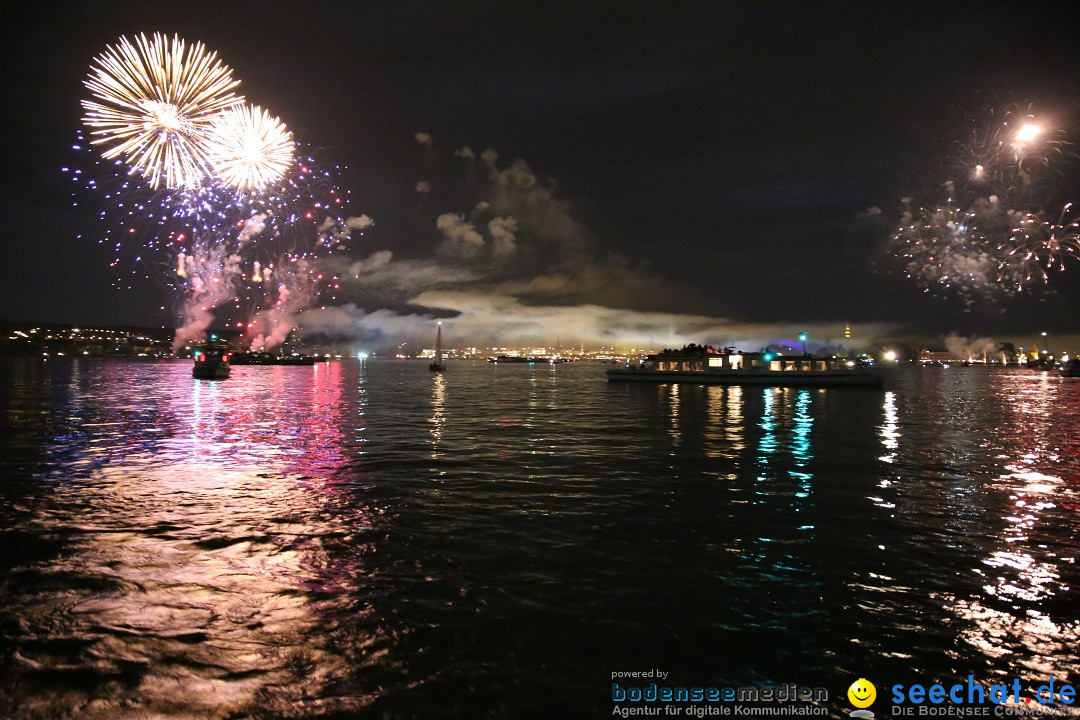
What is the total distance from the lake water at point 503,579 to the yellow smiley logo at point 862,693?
6.3 inches

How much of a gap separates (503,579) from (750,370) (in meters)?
81.5

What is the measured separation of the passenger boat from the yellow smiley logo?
80.2 metres

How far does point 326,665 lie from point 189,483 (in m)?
12.6

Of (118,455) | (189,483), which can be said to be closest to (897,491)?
(189,483)

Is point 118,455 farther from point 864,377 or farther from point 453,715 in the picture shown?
point 864,377

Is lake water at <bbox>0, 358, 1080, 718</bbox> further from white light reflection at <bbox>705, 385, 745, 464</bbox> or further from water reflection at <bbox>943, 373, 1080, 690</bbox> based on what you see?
white light reflection at <bbox>705, 385, 745, 464</bbox>

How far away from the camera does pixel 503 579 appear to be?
366 inches

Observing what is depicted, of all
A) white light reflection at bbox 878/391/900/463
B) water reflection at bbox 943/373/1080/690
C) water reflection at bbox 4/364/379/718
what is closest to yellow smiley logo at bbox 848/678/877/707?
water reflection at bbox 943/373/1080/690

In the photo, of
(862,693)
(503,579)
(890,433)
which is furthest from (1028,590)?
(890,433)

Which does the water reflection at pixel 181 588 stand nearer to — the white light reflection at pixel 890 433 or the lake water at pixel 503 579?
the lake water at pixel 503 579

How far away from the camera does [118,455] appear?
21281 millimetres

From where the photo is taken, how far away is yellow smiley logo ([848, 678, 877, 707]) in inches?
243

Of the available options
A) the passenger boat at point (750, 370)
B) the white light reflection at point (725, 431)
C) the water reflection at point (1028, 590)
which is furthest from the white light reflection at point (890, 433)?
the passenger boat at point (750, 370)

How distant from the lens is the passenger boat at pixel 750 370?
80188 millimetres
